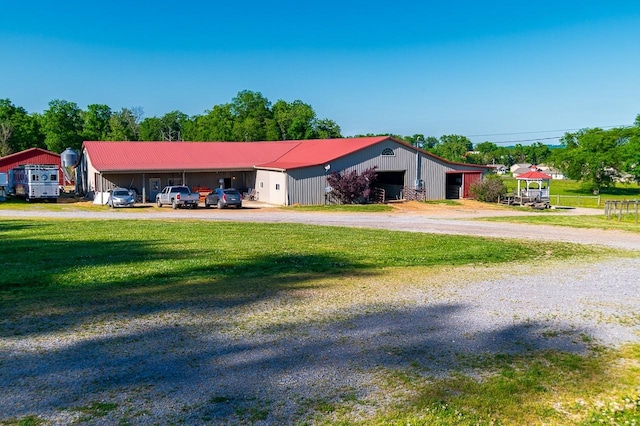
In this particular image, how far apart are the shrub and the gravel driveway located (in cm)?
3274

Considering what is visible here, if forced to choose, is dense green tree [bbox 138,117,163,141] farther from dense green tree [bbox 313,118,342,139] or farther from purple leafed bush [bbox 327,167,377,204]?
purple leafed bush [bbox 327,167,377,204]

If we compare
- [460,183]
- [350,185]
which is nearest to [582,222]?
[350,185]

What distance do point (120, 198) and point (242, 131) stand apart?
177 feet

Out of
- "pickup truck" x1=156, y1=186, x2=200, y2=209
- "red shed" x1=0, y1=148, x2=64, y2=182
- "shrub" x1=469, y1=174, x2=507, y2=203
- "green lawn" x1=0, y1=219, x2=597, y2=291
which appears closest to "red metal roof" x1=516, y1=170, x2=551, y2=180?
"shrub" x1=469, y1=174, x2=507, y2=203

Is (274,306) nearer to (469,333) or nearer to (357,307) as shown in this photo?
(357,307)

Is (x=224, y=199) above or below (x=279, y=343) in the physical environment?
above

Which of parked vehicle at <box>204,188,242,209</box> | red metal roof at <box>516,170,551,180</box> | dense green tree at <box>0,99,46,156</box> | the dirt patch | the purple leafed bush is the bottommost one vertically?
the dirt patch

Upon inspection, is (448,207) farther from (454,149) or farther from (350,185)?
(454,149)

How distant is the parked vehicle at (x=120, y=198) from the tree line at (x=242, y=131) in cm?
4757

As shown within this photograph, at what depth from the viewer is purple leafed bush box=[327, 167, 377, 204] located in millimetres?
40438

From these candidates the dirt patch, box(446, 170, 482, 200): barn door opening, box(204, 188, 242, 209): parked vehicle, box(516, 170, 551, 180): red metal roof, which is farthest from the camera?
box(446, 170, 482, 200): barn door opening

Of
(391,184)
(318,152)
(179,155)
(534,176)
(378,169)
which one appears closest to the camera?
(378,169)

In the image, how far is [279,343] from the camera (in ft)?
26.3

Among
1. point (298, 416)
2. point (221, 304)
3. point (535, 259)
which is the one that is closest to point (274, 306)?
point (221, 304)
